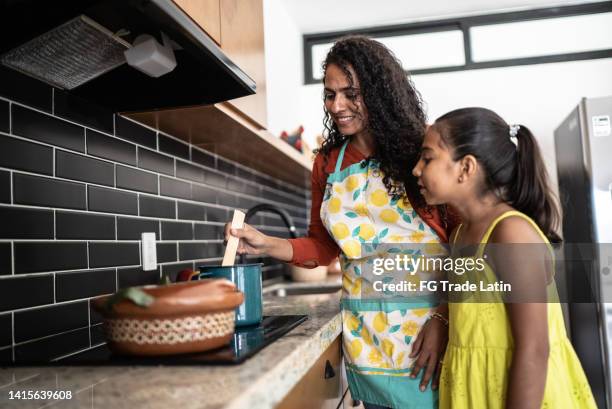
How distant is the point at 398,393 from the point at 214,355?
531 mm

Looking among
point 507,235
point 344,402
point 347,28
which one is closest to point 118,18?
point 507,235

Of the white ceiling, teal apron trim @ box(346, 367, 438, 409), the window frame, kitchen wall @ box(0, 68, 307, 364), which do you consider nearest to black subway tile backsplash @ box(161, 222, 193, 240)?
kitchen wall @ box(0, 68, 307, 364)

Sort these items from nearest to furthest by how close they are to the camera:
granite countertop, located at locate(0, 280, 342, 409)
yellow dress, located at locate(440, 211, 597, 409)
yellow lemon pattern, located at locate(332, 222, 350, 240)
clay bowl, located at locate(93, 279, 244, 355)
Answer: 1. granite countertop, located at locate(0, 280, 342, 409)
2. clay bowl, located at locate(93, 279, 244, 355)
3. yellow dress, located at locate(440, 211, 597, 409)
4. yellow lemon pattern, located at locate(332, 222, 350, 240)

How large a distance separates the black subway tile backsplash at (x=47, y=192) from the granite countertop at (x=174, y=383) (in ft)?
1.02

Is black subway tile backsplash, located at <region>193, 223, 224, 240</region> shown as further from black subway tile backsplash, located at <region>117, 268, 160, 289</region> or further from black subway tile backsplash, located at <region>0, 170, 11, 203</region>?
black subway tile backsplash, located at <region>0, 170, 11, 203</region>

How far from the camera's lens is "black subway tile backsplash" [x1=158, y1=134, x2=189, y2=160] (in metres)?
1.46

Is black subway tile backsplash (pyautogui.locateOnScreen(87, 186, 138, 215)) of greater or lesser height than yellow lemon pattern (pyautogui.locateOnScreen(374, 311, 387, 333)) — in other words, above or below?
above

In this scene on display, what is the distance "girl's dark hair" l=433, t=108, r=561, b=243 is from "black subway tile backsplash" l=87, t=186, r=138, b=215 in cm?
75

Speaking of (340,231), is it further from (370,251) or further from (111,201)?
(111,201)

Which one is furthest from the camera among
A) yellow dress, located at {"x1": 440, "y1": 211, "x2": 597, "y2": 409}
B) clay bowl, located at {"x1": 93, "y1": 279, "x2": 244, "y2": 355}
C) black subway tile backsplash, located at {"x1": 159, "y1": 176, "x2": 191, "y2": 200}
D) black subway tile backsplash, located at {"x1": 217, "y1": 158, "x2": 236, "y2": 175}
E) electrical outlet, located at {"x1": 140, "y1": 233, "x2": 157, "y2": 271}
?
black subway tile backsplash, located at {"x1": 217, "y1": 158, "x2": 236, "y2": 175}

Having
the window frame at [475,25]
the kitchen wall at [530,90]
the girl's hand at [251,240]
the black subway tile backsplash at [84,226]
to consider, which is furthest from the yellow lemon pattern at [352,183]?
the window frame at [475,25]

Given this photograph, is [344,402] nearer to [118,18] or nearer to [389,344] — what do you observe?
[389,344]

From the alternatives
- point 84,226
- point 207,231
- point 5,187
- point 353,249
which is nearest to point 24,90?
point 5,187

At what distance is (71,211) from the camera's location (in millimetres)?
1062
